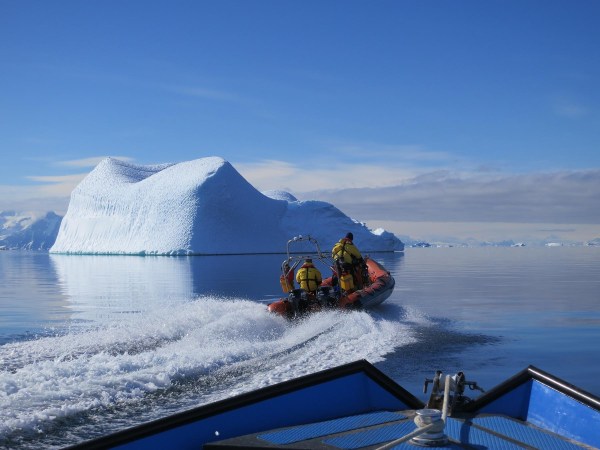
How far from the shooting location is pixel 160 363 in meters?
5.92

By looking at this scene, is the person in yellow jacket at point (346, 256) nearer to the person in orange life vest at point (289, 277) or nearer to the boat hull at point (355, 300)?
the boat hull at point (355, 300)

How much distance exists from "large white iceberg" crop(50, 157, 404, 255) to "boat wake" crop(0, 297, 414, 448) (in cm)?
3391

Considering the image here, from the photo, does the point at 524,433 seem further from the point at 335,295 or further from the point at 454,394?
the point at 335,295

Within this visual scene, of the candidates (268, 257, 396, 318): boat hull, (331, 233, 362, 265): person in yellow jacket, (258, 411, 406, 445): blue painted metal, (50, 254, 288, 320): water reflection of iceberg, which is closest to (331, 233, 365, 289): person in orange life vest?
(331, 233, 362, 265): person in yellow jacket

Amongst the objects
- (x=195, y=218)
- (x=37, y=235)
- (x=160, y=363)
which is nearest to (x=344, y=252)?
(x=160, y=363)

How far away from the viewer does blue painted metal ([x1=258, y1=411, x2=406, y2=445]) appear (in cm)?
297

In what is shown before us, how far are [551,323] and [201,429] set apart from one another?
8.14 meters

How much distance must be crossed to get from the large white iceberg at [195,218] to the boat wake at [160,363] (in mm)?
33913

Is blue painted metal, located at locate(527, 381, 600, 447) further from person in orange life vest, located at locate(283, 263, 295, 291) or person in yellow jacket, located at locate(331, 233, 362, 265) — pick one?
person in orange life vest, located at locate(283, 263, 295, 291)

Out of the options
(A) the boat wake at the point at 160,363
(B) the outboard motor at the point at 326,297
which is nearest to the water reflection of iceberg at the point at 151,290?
(A) the boat wake at the point at 160,363

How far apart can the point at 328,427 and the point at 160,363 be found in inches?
123

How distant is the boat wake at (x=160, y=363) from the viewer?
14.6 ft

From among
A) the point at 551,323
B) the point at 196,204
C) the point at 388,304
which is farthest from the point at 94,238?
the point at 551,323

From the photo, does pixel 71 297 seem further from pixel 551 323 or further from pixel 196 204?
pixel 196 204
